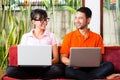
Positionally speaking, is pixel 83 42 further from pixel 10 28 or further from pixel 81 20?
pixel 10 28

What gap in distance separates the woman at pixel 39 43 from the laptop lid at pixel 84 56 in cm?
26

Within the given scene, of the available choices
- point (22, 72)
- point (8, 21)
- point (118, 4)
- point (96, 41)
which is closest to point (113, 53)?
point (96, 41)

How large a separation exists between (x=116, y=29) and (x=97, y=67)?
1.04 m

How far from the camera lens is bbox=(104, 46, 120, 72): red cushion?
3518 millimetres

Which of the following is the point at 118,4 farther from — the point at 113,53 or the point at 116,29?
the point at 113,53

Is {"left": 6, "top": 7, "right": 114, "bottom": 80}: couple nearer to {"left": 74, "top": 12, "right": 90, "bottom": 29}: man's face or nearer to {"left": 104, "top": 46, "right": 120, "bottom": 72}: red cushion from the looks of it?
{"left": 74, "top": 12, "right": 90, "bottom": 29}: man's face

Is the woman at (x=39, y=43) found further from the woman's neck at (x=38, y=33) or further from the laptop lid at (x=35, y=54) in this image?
the laptop lid at (x=35, y=54)

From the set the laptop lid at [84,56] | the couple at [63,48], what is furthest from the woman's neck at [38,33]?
the laptop lid at [84,56]

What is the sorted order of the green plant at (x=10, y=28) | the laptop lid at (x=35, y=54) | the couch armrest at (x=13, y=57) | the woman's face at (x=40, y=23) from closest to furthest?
the laptop lid at (x=35, y=54) → the woman's face at (x=40, y=23) → the couch armrest at (x=13, y=57) → the green plant at (x=10, y=28)

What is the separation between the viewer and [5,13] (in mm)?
4105

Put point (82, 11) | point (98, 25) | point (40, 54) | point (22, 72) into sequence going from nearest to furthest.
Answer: point (40, 54), point (22, 72), point (82, 11), point (98, 25)

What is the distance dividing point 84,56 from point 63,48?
0.44 meters

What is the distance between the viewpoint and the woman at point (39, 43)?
10.2ft

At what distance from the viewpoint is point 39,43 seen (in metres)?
3.34
